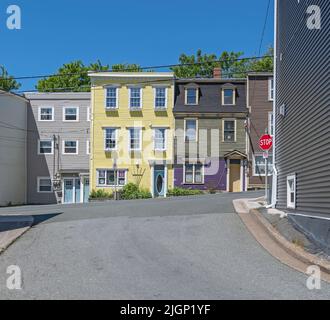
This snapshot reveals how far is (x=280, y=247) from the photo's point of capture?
11695 millimetres

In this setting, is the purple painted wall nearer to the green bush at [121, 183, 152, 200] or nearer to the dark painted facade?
the dark painted facade

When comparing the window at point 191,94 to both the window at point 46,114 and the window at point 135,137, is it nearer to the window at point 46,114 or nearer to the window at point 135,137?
the window at point 135,137

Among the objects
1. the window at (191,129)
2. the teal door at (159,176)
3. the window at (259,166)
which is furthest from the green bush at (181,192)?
the window at (259,166)

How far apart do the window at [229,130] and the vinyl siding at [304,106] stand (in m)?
17.3

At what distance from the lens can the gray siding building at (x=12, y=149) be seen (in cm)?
3691

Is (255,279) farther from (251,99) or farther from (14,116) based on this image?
(14,116)

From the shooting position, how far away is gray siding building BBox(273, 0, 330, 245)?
468 inches

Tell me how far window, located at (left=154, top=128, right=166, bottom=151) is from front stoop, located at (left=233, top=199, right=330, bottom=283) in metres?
19.5

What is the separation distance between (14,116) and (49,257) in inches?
1147

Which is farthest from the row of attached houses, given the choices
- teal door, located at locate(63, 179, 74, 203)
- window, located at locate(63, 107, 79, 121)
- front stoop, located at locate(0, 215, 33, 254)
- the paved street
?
the paved street

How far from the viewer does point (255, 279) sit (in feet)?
29.1
